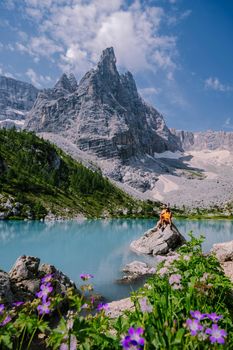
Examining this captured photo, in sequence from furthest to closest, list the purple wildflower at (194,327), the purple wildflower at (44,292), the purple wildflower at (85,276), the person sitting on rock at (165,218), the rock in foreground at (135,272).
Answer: the person sitting on rock at (165,218) → the rock in foreground at (135,272) → the purple wildflower at (85,276) → the purple wildflower at (44,292) → the purple wildflower at (194,327)

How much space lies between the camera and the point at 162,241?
3888 centimetres

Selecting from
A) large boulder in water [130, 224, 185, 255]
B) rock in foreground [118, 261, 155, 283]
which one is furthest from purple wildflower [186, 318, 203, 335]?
large boulder in water [130, 224, 185, 255]

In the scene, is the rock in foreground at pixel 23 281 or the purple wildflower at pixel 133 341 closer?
the purple wildflower at pixel 133 341

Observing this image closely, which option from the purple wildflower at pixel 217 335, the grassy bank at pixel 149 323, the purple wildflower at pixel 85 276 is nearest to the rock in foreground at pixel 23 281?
the grassy bank at pixel 149 323

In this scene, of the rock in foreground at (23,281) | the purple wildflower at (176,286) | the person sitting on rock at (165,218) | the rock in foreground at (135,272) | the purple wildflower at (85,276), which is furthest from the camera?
the person sitting on rock at (165,218)

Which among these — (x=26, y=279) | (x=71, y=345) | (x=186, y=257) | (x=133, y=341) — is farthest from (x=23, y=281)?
(x=133, y=341)

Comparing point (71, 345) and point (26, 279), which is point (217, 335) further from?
point (26, 279)

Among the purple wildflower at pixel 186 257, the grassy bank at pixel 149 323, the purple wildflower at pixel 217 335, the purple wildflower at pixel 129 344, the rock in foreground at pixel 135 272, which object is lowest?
the rock in foreground at pixel 135 272

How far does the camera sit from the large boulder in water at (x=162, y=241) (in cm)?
3822

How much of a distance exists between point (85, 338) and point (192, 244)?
234 inches

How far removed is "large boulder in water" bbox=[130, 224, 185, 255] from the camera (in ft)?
125

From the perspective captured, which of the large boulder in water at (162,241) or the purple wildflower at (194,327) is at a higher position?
the purple wildflower at (194,327)

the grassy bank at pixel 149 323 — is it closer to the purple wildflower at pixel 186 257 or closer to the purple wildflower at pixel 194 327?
the purple wildflower at pixel 194 327

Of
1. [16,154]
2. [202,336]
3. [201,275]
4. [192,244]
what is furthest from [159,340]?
[16,154]
